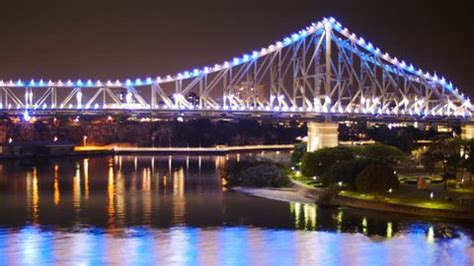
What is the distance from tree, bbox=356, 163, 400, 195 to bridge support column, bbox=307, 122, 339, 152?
54.6 feet

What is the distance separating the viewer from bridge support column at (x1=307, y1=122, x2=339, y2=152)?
50.1 m

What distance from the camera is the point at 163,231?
27.3 meters

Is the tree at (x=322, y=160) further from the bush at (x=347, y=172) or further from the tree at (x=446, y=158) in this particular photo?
the tree at (x=446, y=158)

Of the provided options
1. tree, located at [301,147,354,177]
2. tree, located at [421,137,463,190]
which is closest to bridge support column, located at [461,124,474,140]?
tree, located at [421,137,463,190]

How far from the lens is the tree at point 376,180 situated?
3247 cm

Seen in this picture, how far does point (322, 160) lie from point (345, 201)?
7.10m

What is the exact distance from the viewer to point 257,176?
136 ft

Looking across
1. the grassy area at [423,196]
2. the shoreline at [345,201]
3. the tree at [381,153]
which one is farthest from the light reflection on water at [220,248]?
the tree at [381,153]

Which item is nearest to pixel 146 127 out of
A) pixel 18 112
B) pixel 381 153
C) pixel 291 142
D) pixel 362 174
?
pixel 291 142

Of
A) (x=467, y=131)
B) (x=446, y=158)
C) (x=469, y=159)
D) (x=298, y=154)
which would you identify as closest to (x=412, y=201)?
(x=469, y=159)

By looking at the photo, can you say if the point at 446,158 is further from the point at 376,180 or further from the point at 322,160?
the point at 376,180

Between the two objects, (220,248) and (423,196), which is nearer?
(220,248)

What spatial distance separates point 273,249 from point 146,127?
76363 millimetres

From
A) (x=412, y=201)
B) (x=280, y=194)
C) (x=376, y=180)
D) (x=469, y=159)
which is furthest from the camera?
(x=280, y=194)
